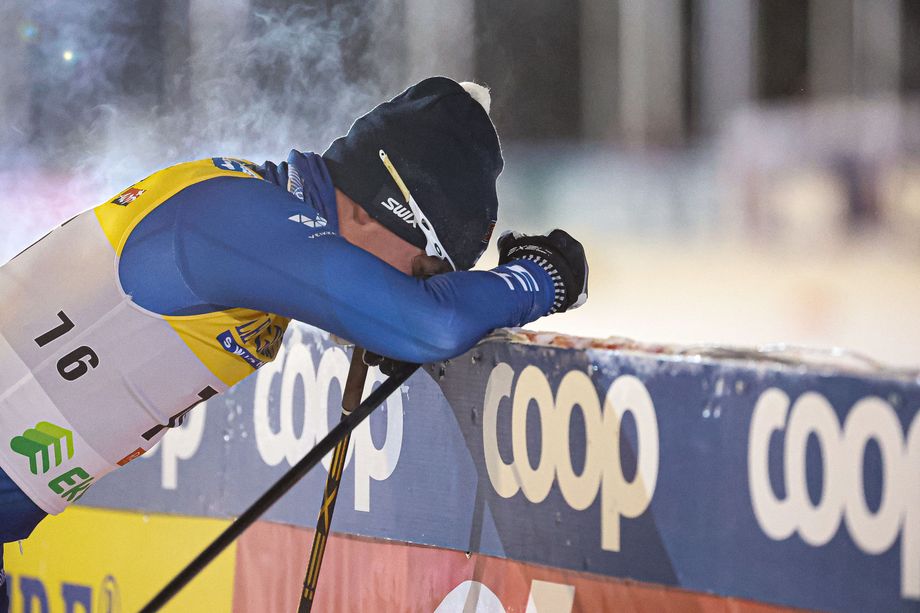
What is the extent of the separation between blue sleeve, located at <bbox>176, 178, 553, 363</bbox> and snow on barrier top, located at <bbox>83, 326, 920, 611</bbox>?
0.64 feet

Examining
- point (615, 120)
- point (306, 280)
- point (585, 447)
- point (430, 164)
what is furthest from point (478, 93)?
point (615, 120)

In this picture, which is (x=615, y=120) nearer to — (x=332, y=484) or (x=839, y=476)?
(x=332, y=484)

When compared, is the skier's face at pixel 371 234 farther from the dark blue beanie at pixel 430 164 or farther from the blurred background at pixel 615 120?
the blurred background at pixel 615 120

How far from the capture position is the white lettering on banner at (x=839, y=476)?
4.99 feet

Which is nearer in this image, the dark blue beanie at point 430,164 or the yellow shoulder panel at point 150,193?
the yellow shoulder panel at point 150,193

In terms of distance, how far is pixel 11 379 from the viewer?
202 cm

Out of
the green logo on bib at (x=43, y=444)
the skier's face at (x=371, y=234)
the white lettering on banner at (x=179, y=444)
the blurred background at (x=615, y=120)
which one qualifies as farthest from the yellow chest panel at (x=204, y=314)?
the blurred background at (x=615, y=120)

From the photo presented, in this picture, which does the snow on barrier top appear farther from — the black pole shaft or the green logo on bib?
the green logo on bib

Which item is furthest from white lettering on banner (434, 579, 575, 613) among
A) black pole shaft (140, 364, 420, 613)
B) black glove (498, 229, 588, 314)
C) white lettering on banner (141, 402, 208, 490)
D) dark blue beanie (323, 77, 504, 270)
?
white lettering on banner (141, 402, 208, 490)

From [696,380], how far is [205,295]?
78 centimetres

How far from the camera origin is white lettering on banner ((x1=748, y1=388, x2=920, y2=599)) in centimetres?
152

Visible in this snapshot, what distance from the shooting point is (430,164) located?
209 cm

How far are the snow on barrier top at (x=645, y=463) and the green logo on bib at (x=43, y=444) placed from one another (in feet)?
1.78

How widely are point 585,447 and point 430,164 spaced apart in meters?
0.57
